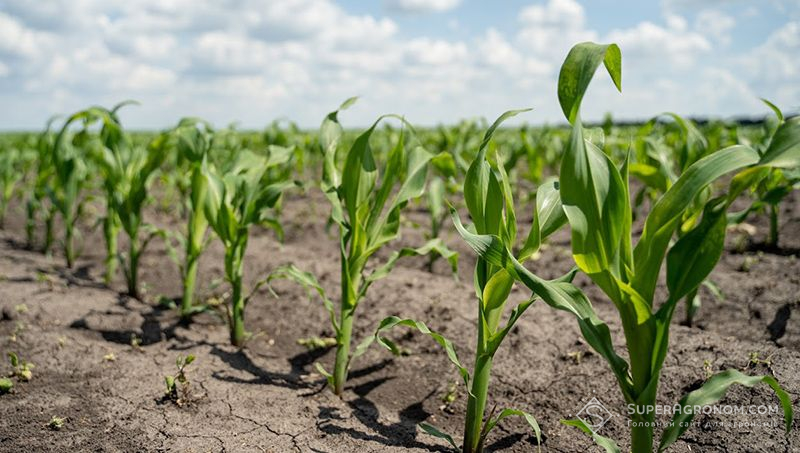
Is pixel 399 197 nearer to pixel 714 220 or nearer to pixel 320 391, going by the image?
pixel 320 391

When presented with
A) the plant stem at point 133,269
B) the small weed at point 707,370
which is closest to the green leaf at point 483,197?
the small weed at point 707,370

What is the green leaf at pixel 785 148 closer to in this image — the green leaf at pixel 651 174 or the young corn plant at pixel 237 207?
the green leaf at pixel 651 174

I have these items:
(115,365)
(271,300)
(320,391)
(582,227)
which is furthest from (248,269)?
(582,227)

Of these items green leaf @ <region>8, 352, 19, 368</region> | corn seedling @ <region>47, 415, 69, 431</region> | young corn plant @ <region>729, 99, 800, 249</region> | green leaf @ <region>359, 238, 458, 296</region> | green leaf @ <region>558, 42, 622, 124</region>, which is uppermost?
green leaf @ <region>558, 42, 622, 124</region>

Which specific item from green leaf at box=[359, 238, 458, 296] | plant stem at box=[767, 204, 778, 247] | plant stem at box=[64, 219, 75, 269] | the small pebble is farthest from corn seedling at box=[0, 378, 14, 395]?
plant stem at box=[767, 204, 778, 247]

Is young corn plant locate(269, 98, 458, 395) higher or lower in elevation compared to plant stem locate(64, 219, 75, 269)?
higher

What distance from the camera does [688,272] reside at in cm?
137

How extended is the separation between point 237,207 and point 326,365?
98cm

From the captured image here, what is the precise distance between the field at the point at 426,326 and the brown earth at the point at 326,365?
11mm

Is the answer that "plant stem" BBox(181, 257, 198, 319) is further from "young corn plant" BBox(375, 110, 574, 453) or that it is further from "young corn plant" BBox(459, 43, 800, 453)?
"young corn plant" BBox(459, 43, 800, 453)

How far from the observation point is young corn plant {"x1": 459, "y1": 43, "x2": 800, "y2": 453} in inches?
51.8

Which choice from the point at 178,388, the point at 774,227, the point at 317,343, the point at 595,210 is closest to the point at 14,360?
the point at 178,388

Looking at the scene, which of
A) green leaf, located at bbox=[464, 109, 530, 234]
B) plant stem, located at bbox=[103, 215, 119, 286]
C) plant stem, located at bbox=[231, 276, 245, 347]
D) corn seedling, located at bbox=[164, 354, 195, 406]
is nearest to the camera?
green leaf, located at bbox=[464, 109, 530, 234]

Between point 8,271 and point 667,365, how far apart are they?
14.4 ft
